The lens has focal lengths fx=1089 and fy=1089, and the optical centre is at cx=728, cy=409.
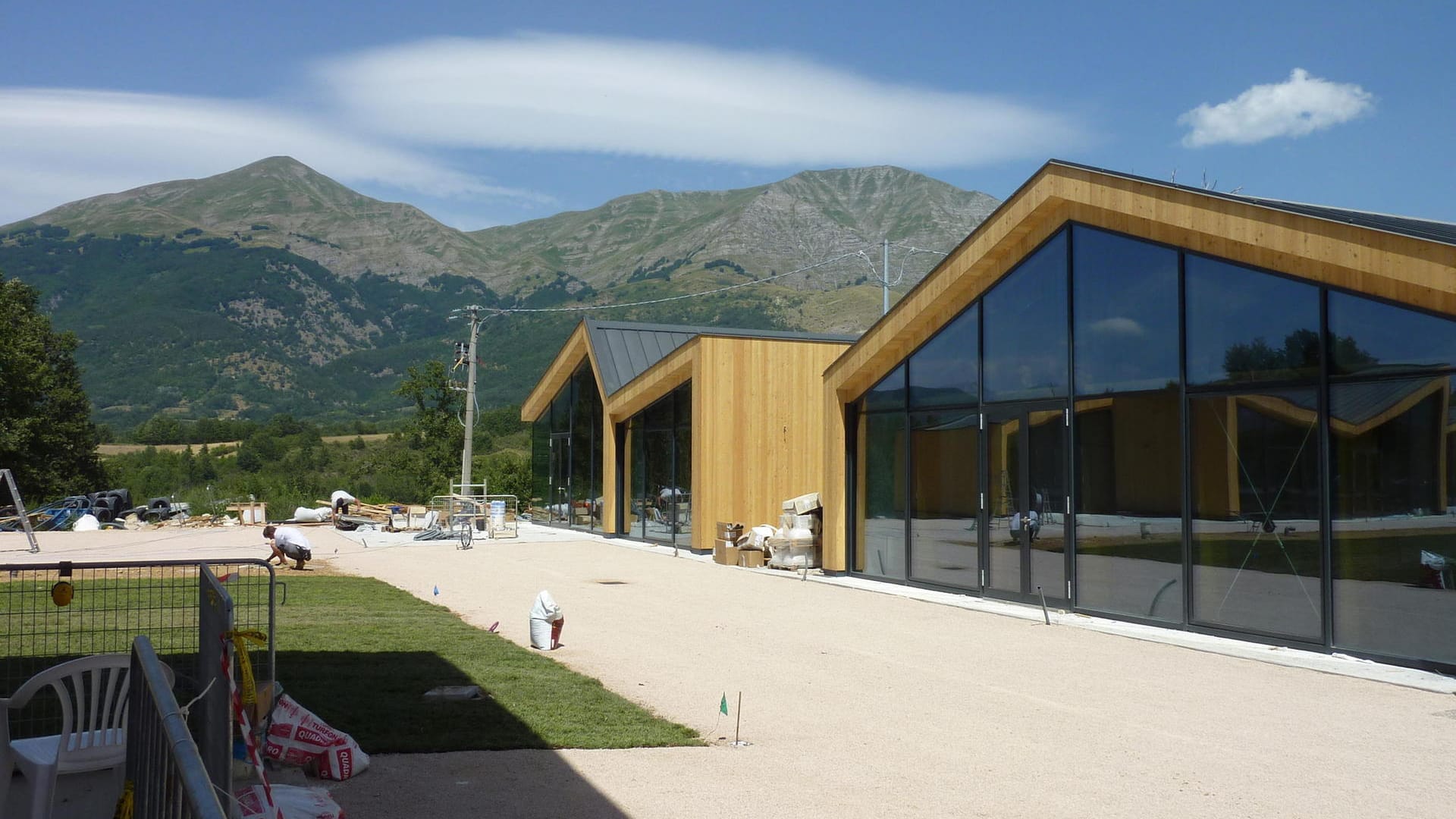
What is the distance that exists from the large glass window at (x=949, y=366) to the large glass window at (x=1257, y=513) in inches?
139

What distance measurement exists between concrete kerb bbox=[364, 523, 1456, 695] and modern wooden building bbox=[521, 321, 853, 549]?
2503mm

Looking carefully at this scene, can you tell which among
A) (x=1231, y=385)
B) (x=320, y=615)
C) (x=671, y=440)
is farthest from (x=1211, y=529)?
(x=671, y=440)

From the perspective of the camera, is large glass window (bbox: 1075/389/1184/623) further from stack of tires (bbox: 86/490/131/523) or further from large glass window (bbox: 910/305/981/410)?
stack of tires (bbox: 86/490/131/523)

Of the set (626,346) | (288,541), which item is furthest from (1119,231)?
(626,346)

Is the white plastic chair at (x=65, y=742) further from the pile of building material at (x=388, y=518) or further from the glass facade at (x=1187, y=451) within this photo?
the pile of building material at (x=388, y=518)

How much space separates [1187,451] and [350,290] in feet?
459

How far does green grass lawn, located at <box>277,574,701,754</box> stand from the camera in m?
6.89

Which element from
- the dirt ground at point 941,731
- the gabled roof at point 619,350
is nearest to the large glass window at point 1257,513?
the dirt ground at point 941,731

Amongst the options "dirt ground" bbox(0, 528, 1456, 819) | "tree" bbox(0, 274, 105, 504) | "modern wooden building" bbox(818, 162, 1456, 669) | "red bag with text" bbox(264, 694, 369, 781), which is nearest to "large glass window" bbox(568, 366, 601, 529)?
"modern wooden building" bbox(818, 162, 1456, 669)

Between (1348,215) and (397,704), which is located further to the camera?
(1348,215)

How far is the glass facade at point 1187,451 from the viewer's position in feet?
31.3

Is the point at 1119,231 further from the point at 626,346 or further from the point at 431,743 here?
the point at 626,346

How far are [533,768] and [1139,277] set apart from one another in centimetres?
894

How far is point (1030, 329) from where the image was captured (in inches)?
535
